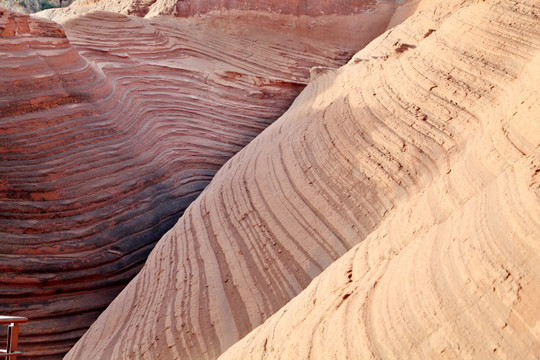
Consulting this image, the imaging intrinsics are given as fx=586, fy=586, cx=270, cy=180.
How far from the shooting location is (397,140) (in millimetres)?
3537

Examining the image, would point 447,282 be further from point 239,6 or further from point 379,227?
point 239,6

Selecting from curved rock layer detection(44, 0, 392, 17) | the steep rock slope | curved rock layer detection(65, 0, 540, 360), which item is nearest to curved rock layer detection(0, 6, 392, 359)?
curved rock layer detection(65, 0, 540, 360)

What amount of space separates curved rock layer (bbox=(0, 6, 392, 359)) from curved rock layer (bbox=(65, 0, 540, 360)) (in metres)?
0.57

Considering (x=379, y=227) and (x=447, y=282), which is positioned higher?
(x=379, y=227)

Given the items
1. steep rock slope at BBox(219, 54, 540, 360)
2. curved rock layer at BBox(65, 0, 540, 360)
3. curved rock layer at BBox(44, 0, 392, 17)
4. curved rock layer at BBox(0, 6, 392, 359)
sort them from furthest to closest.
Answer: curved rock layer at BBox(44, 0, 392, 17) < curved rock layer at BBox(0, 6, 392, 359) < curved rock layer at BBox(65, 0, 540, 360) < steep rock slope at BBox(219, 54, 540, 360)

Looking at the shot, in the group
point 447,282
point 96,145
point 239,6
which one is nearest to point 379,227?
point 447,282

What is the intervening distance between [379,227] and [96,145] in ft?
10.9

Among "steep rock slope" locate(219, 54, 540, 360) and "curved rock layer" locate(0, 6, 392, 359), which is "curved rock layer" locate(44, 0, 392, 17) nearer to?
"curved rock layer" locate(0, 6, 392, 359)

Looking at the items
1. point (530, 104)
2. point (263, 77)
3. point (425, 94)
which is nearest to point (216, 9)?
point (263, 77)

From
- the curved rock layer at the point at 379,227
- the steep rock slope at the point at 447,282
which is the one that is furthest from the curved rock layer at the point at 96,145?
the steep rock slope at the point at 447,282

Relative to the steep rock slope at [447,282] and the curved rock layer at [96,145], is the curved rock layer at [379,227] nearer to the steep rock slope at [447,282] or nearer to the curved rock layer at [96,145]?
the steep rock slope at [447,282]

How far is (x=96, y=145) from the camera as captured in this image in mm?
5359

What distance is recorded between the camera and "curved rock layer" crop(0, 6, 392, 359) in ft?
15.1

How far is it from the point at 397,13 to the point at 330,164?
19.6 feet
